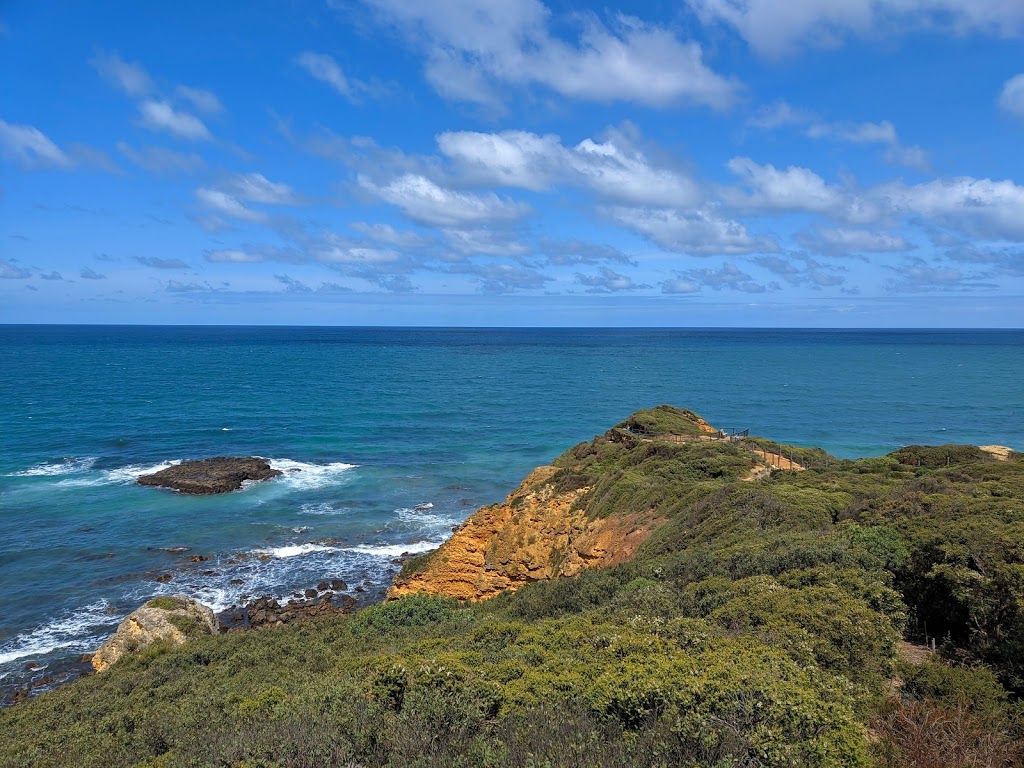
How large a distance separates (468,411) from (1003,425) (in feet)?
182

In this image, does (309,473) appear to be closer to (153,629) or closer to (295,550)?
(295,550)

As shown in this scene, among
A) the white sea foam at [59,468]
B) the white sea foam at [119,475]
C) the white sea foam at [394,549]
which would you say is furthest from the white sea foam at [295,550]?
the white sea foam at [59,468]

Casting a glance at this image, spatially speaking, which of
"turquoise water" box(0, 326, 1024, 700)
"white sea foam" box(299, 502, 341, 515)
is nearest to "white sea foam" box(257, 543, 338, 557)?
"turquoise water" box(0, 326, 1024, 700)

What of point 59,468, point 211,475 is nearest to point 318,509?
point 211,475

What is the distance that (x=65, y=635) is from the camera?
78.5ft

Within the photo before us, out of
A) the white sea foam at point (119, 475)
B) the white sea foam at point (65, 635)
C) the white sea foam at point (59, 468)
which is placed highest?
the white sea foam at point (59, 468)

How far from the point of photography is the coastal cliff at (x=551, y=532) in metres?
23.6

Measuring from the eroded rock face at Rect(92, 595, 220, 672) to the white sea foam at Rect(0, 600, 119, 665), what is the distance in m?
1.59

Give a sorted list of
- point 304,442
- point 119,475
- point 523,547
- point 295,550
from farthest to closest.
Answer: point 304,442 < point 119,475 < point 295,550 < point 523,547

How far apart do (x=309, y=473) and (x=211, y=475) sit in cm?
657

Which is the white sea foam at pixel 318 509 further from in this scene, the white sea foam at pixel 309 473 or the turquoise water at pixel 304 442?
the white sea foam at pixel 309 473

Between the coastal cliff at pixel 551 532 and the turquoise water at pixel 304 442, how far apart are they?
4888 millimetres

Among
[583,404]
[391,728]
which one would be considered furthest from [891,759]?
[583,404]

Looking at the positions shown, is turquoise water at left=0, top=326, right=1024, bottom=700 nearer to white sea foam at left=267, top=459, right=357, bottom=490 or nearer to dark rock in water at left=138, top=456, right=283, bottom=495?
white sea foam at left=267, top=459, right=357, bottom=490
